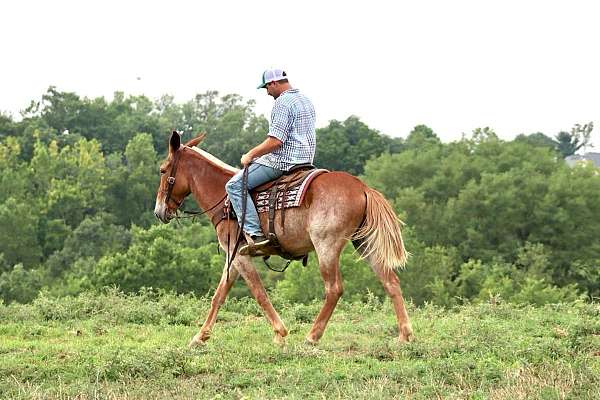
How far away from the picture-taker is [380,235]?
929cm

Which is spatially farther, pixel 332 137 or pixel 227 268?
pixel 332 137

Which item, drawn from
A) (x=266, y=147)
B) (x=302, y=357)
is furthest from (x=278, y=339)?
(x=266, y=147)

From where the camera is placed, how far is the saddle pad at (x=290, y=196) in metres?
9.49

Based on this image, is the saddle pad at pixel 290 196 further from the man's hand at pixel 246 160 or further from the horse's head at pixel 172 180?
the horse's head at pixel 172 180

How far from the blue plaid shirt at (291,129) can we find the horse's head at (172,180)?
1379 mm

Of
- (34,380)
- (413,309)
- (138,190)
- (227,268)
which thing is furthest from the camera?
(138,190)

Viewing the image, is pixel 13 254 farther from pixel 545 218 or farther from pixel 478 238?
pixel 545 218

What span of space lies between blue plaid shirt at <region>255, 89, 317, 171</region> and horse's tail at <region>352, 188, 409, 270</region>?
34.9 inches

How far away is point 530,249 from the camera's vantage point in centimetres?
5672

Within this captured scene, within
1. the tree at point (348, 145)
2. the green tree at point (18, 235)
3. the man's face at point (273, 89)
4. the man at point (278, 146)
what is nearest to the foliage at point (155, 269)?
the green tree at point (18, 235)

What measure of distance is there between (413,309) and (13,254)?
2490 inches

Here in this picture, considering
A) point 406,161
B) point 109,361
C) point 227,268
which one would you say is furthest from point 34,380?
point 406,161

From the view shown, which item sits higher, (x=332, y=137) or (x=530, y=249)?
(x=332, y=137)

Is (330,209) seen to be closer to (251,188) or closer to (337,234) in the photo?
(337,234)
